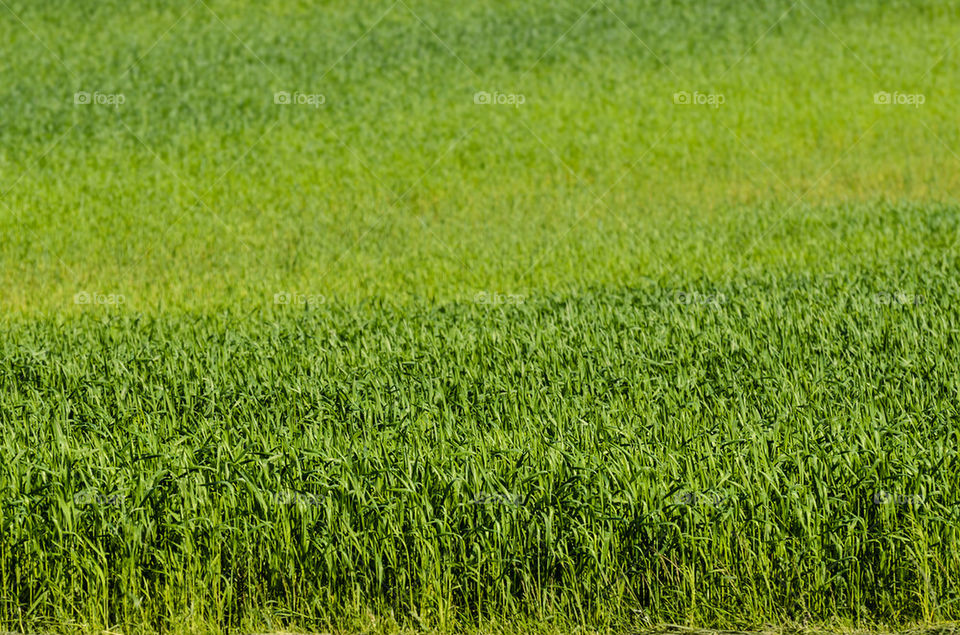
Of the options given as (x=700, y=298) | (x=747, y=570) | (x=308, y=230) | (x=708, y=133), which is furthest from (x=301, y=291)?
(x=708, y=133)

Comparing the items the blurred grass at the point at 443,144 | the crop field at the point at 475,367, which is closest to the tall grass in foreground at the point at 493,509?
the crop field at the point at 475,367

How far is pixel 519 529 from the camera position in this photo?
271 inches

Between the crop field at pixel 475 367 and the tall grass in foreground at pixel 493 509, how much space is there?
0.10 feet

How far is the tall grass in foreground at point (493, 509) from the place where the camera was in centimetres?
679

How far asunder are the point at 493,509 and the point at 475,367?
11.7ft

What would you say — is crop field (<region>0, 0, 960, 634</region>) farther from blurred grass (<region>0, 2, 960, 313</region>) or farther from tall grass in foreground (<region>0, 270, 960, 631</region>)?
blurred grass (<region>0, 2, 960, 313</region>)

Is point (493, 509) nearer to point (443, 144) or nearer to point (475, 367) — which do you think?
point (475, 367)

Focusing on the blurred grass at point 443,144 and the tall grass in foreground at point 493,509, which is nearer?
the tall grass in foreground at point 493,509

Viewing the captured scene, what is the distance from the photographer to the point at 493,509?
694cm

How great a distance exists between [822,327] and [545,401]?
143 inches

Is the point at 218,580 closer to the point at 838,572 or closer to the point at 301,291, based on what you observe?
the point at 838,572

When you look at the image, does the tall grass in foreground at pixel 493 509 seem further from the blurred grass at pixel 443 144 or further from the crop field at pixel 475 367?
the blurred grass at pixel 443 144

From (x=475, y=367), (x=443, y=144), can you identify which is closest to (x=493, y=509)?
(x=475, y=367)

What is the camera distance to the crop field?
684 cm
